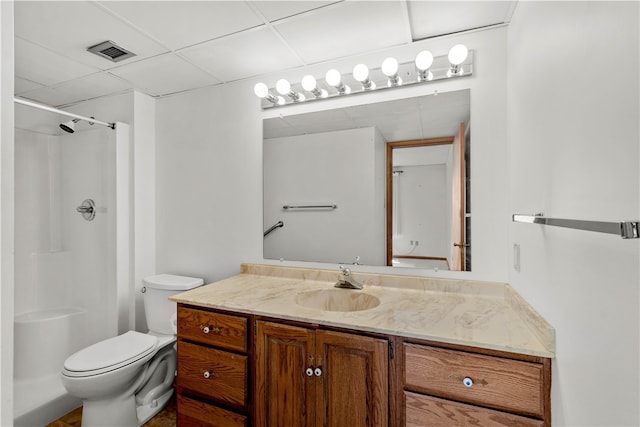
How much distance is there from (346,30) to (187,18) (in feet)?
2.45

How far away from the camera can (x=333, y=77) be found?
5.47 ft

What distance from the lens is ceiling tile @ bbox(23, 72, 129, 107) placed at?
202 centimetres

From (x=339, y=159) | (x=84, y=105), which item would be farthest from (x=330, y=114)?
(x=84, y=105)

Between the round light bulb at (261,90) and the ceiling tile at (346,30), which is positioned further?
the round light bulb at (261,90)

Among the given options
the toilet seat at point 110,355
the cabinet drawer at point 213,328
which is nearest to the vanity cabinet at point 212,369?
the cabinet drawer at point 213,328

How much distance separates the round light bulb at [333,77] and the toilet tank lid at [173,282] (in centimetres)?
150

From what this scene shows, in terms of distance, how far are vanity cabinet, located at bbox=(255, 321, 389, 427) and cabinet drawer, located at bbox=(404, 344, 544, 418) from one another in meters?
0.11

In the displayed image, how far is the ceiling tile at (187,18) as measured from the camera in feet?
4.28

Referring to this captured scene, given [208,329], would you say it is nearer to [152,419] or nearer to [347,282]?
[347,282]

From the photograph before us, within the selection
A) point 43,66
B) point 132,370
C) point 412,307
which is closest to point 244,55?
point 43,66

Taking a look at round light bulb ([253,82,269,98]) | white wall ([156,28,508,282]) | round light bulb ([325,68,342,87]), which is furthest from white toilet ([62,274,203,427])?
round light bulb ([325,68,342,87])

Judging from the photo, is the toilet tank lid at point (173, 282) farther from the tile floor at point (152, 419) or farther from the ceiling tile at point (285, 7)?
the ceiling tile at point (285, 7)

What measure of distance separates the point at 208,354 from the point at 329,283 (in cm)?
71

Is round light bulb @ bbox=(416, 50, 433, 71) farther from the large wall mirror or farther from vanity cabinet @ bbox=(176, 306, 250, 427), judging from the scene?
vanity cabinet @ bbox=(176, 306, 250, 427)
